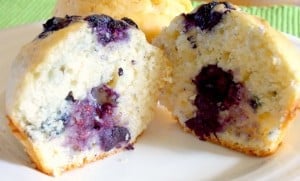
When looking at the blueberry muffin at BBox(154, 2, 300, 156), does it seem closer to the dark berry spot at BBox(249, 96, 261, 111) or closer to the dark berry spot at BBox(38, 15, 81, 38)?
the dark berry spot at BBox(249, 96, 261, 111)

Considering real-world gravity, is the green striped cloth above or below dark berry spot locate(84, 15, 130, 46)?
below

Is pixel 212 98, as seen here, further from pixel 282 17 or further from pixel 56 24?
pixel 282 17

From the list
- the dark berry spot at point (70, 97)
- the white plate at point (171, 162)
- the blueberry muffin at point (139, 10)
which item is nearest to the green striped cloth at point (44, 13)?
the blueberry muffin at point (139, 10)

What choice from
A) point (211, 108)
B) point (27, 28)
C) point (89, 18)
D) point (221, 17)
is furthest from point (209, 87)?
point (27, 28)

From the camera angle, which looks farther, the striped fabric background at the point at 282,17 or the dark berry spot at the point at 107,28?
the striped fabric background at the point at 282,17

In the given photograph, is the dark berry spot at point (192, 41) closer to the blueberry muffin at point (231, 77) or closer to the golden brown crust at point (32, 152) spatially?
the blueberry muffin at point (231, 77)

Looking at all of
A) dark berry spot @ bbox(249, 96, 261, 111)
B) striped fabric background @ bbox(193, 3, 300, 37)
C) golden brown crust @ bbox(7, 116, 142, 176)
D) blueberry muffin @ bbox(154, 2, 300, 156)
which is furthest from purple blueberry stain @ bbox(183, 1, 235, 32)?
striped fabric background @ bbox(193, 3, 300, 37)
